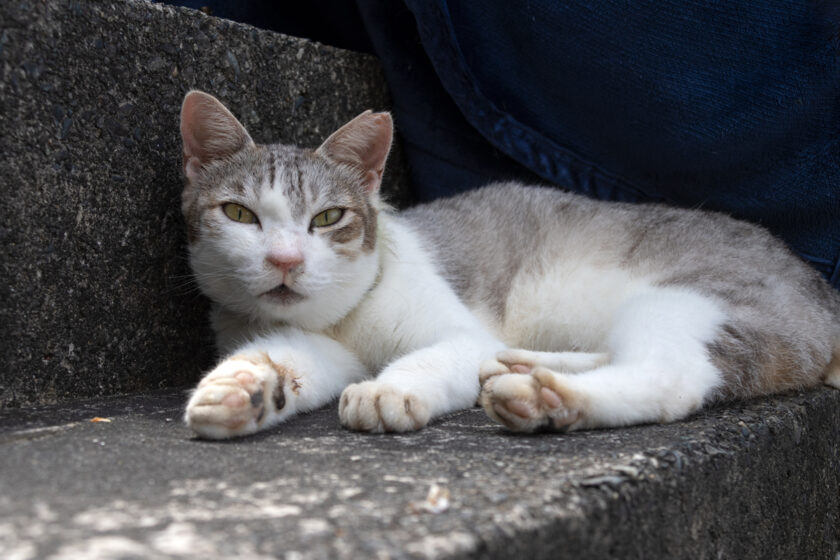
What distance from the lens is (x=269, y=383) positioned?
1794mm

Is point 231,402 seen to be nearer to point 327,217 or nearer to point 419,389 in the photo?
point 419,389

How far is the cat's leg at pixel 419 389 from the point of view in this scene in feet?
5.61

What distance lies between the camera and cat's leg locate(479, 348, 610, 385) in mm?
2006

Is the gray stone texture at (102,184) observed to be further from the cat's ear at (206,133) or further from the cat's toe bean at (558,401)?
the cat's toe bean at (558,401)

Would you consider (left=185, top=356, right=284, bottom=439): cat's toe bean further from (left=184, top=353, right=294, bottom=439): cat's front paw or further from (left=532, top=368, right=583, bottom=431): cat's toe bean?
(left=532, top=368, right=583, bottom=431): cat's toe bean

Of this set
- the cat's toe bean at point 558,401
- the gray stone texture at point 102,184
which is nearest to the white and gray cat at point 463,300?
the cat's toe bean at point 558,401

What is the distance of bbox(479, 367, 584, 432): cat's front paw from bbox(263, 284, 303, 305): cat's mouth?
68 cm

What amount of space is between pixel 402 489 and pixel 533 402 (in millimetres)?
500

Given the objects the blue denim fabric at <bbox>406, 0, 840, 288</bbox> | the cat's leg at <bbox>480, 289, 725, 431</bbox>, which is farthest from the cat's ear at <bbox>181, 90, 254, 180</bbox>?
the cat's leg at <bbox>480, 289, 725, 431</bbox>

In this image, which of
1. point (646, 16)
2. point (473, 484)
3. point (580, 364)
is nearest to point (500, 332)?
point (580, 364)

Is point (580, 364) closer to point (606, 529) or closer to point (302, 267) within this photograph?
point (302, 267)

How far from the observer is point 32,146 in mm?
1926

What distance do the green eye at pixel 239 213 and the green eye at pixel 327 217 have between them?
0.59 feet

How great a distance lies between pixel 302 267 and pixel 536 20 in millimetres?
1332
